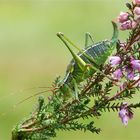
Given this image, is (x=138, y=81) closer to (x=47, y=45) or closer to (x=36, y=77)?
(x=36, y=77)

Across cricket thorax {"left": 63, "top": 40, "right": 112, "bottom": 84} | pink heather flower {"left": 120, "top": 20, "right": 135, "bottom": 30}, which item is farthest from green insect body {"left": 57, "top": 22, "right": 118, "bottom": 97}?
pink heather flower {"left": 120, "top": 20, "right": 135, "bottom": 30}

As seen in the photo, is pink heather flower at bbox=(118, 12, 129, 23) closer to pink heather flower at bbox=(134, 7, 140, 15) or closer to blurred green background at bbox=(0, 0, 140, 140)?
pink heather flower at bbox=(134, 7, 140, 15)

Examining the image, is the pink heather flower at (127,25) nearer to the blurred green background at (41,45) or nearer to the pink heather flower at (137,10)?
the pink heather flower at (137,10)

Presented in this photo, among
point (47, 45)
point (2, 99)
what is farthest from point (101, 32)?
point (2, 99)

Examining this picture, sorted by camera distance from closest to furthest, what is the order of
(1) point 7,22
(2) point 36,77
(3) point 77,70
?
1. (3) point 77,70
2. (2) point 36,77
3. (1) point 7,22

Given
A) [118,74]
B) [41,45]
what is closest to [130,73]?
[118,74]

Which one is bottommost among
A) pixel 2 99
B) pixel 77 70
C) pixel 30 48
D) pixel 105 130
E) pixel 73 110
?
pixel 73 110

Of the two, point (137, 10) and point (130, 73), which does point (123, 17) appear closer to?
point (137, 10)
